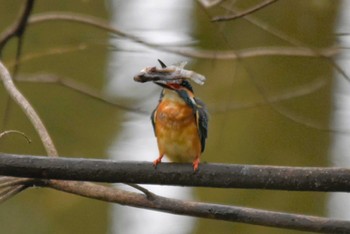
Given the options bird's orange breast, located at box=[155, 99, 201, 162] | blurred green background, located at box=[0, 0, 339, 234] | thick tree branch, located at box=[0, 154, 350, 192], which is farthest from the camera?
blurred green background, located at box=[0, 0, 339, 234]

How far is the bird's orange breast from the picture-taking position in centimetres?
171

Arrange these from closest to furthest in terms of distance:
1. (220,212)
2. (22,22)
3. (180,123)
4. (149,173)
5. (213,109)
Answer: (149,173) → (220,212) → (180,123) → (22,22) → (213,109)

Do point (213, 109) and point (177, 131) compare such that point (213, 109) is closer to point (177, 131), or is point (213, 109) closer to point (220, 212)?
point (177, 131)

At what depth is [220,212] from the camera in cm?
163

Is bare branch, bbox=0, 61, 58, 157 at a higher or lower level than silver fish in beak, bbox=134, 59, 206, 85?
lower

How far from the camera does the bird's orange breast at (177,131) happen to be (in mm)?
1715

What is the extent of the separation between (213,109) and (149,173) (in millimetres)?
1564

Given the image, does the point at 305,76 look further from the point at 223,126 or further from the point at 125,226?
the point at 125,226

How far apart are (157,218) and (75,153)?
36 centimetres

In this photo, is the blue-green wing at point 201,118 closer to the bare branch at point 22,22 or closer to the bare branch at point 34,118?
the bare branch at point 34,118

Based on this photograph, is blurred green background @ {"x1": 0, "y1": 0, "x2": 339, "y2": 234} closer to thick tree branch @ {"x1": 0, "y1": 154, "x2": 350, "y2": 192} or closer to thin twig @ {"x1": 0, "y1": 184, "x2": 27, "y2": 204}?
thin twig @ {"x1": 0, "y1": 184, "x2": 27, "y2": 204}

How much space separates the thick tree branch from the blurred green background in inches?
63.3

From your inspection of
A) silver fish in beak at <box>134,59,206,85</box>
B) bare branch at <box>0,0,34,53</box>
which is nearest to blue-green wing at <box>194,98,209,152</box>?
silver fish in beak at <box>134,59,206,85</box>

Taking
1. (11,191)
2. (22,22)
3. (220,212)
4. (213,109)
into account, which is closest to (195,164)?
(220,212)
